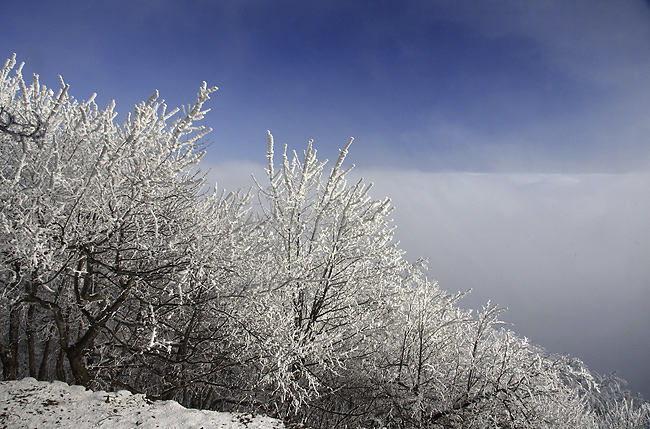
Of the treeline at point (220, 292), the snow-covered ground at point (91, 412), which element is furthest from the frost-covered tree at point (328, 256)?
the snow-covered ground at point (91, 412)

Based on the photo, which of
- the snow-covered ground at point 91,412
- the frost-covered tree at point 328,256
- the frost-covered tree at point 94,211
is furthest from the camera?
the frost-covered tree at point 328,256

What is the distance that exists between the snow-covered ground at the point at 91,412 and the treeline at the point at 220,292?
2.20 ft

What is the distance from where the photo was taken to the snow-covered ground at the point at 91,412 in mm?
4354

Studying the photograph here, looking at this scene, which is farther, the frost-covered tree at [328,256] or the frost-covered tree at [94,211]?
the frost-covered tree at [328,256]

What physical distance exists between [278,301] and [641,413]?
19.6m

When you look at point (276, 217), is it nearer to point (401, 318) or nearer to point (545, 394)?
point (401, 318)

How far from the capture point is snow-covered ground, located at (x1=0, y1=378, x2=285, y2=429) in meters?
4.35

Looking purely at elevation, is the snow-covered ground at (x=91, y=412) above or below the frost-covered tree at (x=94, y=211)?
below

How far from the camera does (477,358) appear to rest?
9.06 meters

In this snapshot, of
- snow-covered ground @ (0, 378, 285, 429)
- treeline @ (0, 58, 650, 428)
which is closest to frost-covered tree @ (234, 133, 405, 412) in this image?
treeline @ (0, 58, 650, 428)

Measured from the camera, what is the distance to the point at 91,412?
462cm

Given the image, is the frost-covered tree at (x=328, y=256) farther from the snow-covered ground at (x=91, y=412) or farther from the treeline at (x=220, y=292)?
the snow-covered ground at (x=91, y=412)

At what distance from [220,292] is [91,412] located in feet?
9.30

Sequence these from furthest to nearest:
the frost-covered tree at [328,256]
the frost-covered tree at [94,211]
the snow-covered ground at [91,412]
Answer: the frost-covered tree at [328,256] < the frost-covered tree at [94,211] < the snow-covered ground at [91,412]
